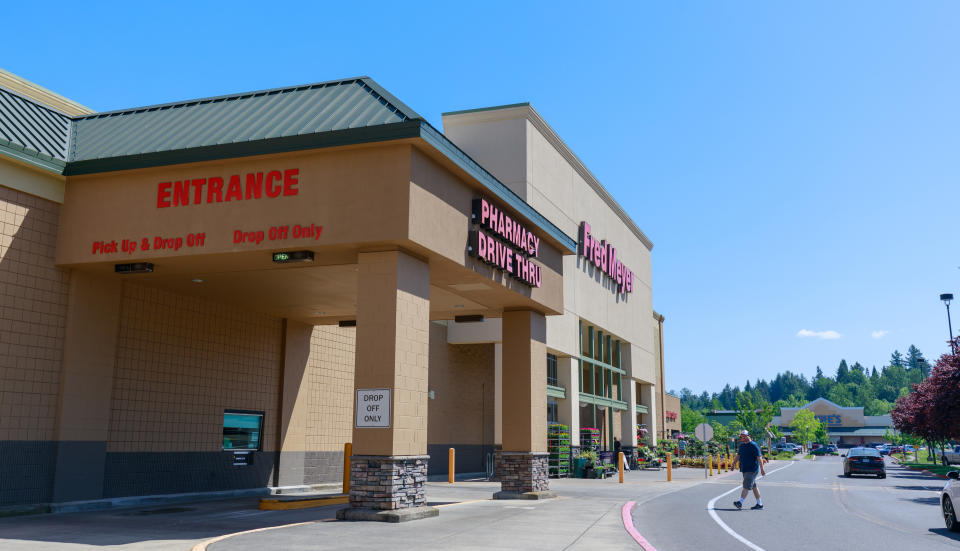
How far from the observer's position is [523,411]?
2367 centimetres

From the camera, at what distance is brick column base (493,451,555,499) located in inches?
894

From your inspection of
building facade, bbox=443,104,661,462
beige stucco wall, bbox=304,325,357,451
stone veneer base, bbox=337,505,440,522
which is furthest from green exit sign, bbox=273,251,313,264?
building facade, bbox=443,104,661,462

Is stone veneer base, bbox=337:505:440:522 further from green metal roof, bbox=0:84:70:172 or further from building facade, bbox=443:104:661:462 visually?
building facade, bbox=443:104:661:462

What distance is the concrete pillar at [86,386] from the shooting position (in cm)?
1752

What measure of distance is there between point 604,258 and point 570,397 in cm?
1113

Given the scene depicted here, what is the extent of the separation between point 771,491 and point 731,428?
103589mm

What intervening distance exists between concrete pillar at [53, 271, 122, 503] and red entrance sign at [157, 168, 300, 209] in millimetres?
3286

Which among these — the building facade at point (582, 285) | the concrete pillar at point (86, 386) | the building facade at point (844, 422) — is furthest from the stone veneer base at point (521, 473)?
the building facade at point (844, 422)

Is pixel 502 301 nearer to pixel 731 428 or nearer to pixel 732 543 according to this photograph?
pixel 732 543

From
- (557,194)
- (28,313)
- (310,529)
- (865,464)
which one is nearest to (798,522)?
(310,529)

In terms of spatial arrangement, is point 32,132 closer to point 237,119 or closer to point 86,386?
point 237,119

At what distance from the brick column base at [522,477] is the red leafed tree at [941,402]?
72.5 feet

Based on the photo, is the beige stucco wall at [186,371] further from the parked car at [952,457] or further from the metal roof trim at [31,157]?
the parked car at [952,457]

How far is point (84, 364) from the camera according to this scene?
18.0 m
